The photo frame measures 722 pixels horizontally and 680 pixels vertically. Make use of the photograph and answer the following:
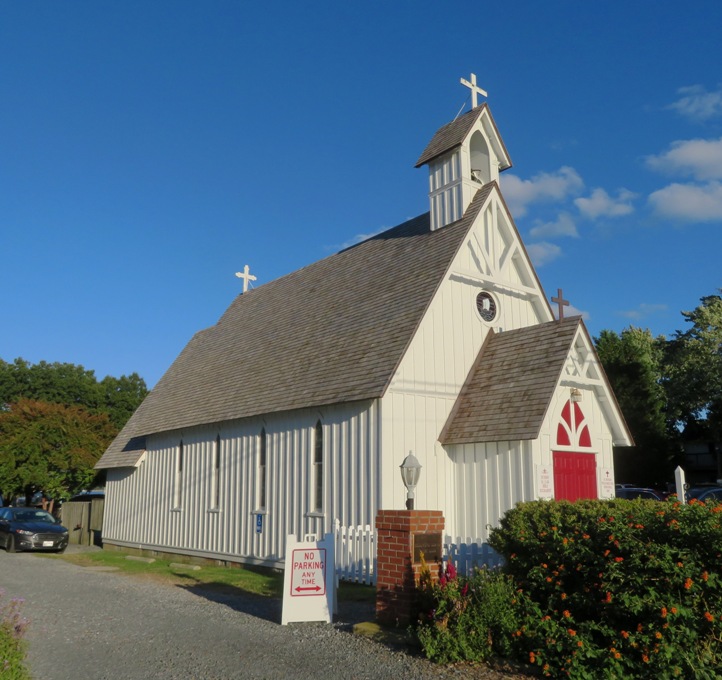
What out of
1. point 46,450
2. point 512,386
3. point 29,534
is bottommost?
point 29,534

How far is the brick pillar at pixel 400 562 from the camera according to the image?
401 inches

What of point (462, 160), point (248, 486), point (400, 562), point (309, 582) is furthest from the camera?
point (462, 160)

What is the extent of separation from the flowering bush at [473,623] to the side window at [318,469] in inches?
348

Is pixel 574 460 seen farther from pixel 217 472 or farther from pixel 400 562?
pixel 217 472

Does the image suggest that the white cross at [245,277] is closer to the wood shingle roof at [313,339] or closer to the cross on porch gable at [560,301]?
the wood shingle roof at [313,339]

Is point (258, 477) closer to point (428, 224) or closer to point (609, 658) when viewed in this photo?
point (428, 224)

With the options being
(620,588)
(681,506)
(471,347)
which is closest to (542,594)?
(620,588)

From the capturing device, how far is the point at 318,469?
18.2 metres

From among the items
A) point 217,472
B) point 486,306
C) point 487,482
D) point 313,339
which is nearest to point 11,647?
point 487,482

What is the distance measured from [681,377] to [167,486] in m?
39.8

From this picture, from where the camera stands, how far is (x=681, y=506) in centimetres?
795

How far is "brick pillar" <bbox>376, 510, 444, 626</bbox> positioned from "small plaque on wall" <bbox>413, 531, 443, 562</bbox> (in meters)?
0.01

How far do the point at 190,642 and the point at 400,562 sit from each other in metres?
3.11

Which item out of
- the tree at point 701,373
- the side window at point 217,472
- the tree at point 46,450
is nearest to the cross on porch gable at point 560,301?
the side window at point 217,472
